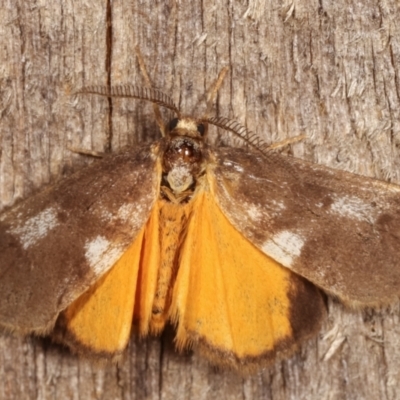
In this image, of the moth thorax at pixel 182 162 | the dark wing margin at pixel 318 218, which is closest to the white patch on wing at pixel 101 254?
the moth thorax at pixel 182 162

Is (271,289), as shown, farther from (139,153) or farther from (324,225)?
(139,153)

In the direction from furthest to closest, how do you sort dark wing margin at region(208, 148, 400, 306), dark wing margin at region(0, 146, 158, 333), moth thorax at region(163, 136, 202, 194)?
1. moth thorax at region(163, 136, 202, 194)
2. dark wing margin at region(208, 148, 400, 306)
3. dark wing margin at region(0, 146, 158, 333)

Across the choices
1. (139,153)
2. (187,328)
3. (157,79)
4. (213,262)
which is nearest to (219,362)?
(187,328)

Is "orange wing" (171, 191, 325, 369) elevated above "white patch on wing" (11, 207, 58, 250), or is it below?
below

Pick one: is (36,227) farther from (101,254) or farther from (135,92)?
(135,92)

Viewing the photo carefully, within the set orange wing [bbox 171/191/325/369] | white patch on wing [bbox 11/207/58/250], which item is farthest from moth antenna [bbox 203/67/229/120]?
white patch on wing [bbox 11/207/58/250]

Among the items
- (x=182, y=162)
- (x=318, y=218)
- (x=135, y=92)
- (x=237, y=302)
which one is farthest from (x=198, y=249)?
(x=135, y=92)

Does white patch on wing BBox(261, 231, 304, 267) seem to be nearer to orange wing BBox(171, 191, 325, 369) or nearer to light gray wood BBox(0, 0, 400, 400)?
orange wing BBox(171, 191, 325, 369)
